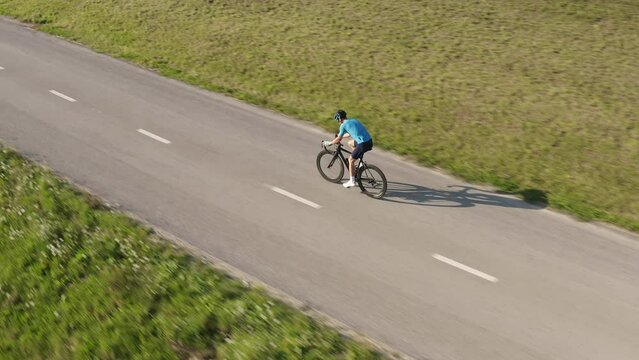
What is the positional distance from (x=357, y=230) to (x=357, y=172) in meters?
1.86

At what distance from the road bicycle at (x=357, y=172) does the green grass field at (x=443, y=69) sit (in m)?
2.11

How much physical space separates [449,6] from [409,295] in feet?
66.9

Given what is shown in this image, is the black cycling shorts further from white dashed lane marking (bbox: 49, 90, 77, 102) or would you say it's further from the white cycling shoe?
white dashed lane marking (bbox: 49, 90, 77, 102)

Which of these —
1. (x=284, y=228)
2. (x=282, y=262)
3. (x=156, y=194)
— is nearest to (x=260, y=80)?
(x=156, y=194)

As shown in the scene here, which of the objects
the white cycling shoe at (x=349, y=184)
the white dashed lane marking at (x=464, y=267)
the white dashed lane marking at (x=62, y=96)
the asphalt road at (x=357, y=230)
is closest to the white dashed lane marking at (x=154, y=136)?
the asphalt road at (x=357, y=230)

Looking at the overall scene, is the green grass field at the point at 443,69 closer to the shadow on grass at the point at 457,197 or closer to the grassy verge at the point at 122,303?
the shadow on grass at the point at 457,197

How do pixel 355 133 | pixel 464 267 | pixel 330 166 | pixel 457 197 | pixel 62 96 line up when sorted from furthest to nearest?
pixel 62 96 → pixel 330 166 → pixel 457 197 → pixel 355 133 → pixel 464 267

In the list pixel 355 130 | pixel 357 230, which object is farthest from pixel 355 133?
pixel 357 230

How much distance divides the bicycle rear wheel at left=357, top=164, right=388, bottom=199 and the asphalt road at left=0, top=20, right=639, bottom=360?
21 centimetres

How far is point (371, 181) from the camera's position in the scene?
43.8ft

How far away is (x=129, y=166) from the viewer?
46.7 ft

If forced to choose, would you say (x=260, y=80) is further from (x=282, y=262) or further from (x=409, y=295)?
(x=409, y=295)

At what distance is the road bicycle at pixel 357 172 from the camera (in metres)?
13.2

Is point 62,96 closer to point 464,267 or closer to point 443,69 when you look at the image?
point 443,69
